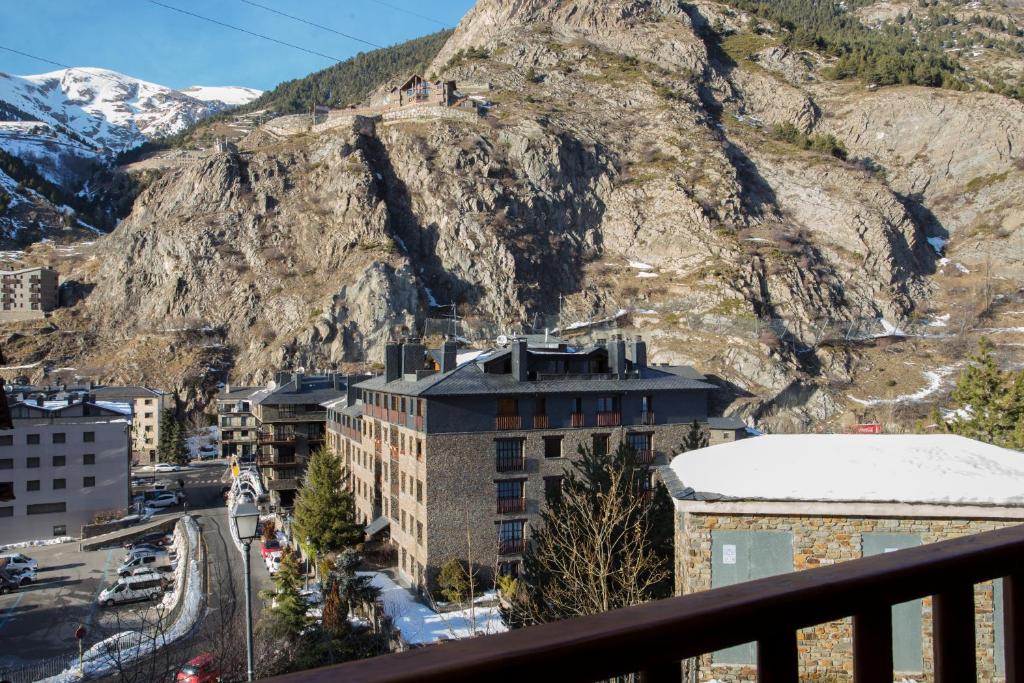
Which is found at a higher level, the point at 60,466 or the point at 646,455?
the point at 646,455

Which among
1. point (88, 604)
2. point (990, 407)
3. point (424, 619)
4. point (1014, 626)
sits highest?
point (1014, 626)

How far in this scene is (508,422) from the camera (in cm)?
2747

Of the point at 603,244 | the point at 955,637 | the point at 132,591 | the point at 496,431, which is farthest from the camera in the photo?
the point at 603,244

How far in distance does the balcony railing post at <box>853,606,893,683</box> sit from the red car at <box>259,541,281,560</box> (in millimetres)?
35137

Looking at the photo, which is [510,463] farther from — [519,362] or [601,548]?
[601,548]

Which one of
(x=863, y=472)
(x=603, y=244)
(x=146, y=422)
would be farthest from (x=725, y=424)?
(x=146, y=422)

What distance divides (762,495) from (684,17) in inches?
5089

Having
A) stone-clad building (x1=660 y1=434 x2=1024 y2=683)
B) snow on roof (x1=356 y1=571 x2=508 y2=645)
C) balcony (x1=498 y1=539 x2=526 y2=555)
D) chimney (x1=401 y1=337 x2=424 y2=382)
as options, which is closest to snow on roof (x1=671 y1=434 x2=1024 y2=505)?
stone-clad building (x1=660 y1=434 x2=1024 y2=683)

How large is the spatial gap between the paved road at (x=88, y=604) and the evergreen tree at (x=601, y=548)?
8050 millimetres

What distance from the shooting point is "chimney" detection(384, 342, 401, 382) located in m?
31.7

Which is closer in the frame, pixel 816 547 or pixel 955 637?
pixel 955 637

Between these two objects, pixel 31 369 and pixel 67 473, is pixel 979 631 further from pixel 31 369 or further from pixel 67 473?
pixel 31 369

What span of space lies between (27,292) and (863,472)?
97364 mm

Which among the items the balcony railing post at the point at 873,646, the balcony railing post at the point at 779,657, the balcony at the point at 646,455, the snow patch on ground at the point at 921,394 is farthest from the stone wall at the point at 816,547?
the snow patch on ground at the point at 921,394
